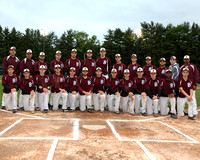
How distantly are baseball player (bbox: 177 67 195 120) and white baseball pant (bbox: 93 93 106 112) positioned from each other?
3400 mm

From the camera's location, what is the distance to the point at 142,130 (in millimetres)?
6152

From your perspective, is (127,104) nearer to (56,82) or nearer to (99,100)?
(99,100)

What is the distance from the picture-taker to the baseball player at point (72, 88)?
8.79 m

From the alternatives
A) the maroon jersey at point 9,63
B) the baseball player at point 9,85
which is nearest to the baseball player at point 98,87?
the baseball player at point 9,85

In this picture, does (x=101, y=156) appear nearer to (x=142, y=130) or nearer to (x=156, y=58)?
(x=142, y=130)

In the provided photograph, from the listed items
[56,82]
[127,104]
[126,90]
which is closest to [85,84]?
[56,82]

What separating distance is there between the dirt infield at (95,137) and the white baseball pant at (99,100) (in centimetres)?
112

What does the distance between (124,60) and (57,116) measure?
46.7m

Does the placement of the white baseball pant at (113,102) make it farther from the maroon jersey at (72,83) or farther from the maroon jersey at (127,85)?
the maroon jersey at (72,83)

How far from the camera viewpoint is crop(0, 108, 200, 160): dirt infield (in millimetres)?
4156

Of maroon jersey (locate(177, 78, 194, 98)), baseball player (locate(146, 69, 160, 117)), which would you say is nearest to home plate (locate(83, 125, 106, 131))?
baseball player (locate(146, 69, 160, 117))

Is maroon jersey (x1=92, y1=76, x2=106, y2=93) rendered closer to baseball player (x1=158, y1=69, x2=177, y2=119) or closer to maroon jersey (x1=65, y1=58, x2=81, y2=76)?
maroon jersey (x1=65, y1=58, x2=81, y2=76)

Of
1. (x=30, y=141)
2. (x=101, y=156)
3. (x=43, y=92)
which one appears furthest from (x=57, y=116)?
(x=101, y=156)

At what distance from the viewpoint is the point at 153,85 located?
8.58 meters
